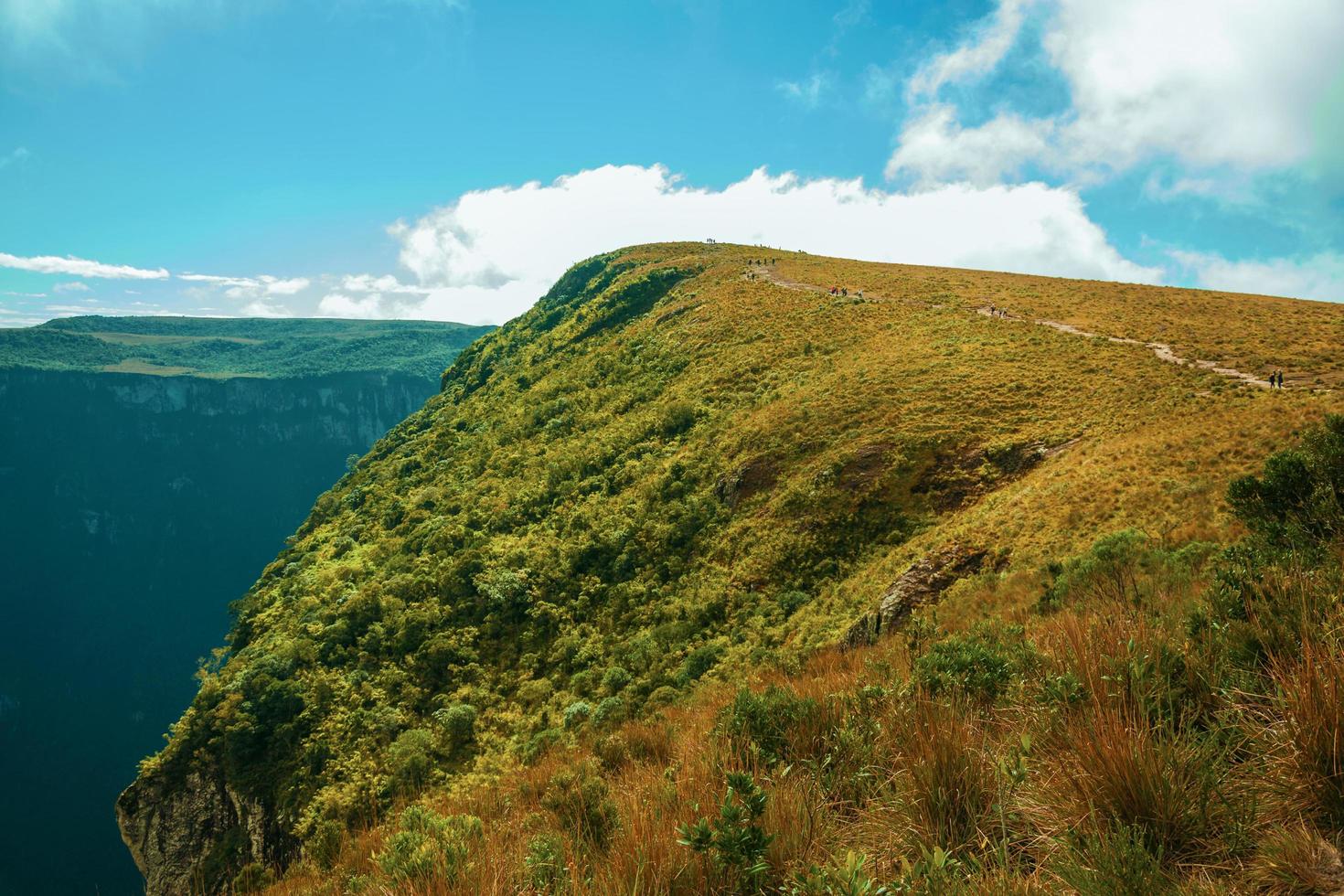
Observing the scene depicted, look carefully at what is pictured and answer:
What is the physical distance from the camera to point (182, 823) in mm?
33625

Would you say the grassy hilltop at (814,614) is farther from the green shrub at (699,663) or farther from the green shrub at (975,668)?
the green shrub at (699,663)

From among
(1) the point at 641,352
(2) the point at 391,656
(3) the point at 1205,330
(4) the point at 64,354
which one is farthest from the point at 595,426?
(4) the point at 64,354

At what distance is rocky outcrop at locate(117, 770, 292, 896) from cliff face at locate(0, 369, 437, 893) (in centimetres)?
11139

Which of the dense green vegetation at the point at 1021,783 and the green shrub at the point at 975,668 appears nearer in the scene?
the dense green vegetation at the point at 1021,783

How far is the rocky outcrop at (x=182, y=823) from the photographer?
31.3 metres

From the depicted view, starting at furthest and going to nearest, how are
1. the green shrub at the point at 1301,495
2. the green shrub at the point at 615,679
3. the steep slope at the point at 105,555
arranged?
the steep slope at the point at 105,555 < the green shrub at the point at 615,679 < the green shrub at the point at 1301,495

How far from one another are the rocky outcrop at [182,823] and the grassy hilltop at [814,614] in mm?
453

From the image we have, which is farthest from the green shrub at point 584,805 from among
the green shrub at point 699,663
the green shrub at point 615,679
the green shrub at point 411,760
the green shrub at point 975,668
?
the green shrub at point 411,760

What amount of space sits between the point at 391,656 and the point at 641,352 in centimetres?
3927

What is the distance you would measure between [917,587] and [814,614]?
5.90 m

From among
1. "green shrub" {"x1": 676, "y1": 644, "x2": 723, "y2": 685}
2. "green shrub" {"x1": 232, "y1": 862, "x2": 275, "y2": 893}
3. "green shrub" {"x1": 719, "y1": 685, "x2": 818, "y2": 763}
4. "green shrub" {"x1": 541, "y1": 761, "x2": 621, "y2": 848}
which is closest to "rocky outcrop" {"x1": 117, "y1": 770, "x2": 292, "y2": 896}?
"green shrub" {"x1": 676, "y1": 644, "x2": 723, "y2": 685}

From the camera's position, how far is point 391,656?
37312mm

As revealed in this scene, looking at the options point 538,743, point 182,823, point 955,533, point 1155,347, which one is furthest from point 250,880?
point 1155,347

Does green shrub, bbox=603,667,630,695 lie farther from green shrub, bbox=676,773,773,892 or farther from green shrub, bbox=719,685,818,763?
green shrub, bbox=676,773,773,892
